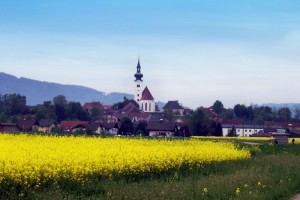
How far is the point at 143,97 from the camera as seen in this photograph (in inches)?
7466

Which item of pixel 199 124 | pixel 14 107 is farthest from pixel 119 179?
pixel 14 107

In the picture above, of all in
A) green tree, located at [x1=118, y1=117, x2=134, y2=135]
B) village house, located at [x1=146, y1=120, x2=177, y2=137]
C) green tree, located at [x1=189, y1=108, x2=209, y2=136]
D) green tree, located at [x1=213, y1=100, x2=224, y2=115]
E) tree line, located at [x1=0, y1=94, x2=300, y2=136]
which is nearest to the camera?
green tree, located at [x1=189, y1=108, x2=209, y2=136]

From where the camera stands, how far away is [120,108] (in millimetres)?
185500

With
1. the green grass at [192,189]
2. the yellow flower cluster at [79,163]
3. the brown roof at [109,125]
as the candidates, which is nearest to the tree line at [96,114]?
the brown roof at [109,125]

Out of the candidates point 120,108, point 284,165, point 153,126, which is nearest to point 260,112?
point 120,108

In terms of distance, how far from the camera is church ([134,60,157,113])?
188 meters

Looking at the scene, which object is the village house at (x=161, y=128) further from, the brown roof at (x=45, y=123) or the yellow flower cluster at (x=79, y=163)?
the yellow flower cluster at (x=79, y=163)

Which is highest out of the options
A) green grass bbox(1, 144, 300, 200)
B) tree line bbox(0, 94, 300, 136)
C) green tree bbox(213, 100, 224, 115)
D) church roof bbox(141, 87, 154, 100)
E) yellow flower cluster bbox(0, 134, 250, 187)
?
church roof bbox(141, 87, 154, 100)

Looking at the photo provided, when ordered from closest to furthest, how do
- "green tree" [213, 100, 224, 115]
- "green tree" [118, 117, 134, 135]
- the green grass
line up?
the green grass → "green tree" [118, 117, 134, 135] → "green tree" [213, 100, 224, 115]

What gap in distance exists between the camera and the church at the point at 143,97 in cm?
18812

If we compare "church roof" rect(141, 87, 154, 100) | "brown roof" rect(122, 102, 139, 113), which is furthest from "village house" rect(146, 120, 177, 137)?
"church roof" rect(141, 87, 154, 100)

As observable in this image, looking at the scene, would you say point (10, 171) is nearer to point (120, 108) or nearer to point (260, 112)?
point (260, 112)

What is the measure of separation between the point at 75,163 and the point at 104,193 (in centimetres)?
202

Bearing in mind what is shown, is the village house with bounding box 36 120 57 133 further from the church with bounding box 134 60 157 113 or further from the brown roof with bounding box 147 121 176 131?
the church with bounding box 134 60 157 113
